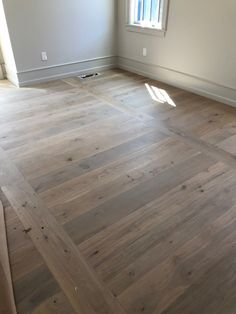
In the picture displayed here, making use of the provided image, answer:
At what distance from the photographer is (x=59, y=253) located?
1418mm

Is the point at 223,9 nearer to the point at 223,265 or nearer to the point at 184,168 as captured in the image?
the point at 184,168

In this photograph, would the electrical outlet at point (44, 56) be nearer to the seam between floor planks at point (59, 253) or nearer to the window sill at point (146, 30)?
the window sill at point (146, 30)

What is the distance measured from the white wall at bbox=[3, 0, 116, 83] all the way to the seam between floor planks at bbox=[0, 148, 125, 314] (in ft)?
7.11

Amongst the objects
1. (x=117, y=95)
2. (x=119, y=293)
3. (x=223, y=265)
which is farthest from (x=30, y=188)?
(x=117, y=95)

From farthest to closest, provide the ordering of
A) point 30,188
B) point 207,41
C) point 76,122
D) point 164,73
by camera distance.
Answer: point 164,73 < point 207,41 < point 76,122 < point 30,188

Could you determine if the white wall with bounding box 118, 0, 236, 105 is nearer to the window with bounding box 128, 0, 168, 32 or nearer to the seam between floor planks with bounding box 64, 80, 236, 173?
the window with bounding box 128, 0, 168, 32

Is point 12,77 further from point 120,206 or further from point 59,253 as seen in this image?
point 59,253

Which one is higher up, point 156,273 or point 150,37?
point 150,37

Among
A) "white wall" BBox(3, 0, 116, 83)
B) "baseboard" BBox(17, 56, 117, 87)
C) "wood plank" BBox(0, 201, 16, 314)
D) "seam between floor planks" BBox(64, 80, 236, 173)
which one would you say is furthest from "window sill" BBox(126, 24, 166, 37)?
"wood plank" BBox(0, 201, 16, 314)

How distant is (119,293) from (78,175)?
96cm

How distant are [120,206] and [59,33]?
2902mm

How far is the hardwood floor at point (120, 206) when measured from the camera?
4.09 ft

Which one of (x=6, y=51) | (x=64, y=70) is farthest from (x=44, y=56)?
(x=6, y=51)

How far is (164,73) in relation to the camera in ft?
12.2
